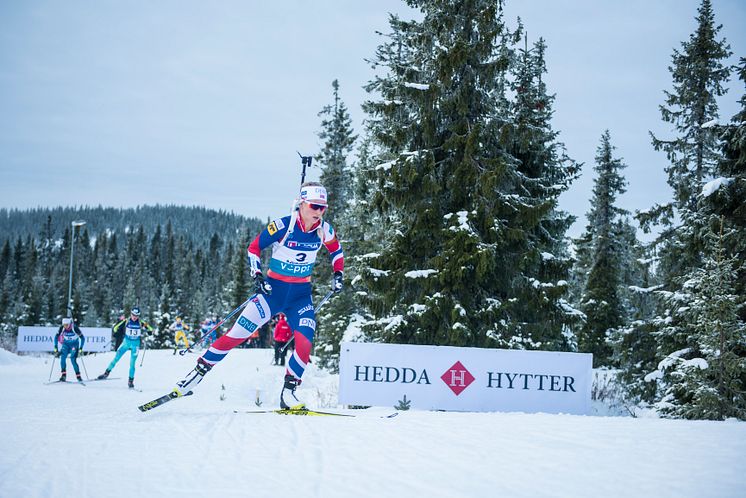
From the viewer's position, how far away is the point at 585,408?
8883mm

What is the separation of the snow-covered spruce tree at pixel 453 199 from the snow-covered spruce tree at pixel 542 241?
0.08 m

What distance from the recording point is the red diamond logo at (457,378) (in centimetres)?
893

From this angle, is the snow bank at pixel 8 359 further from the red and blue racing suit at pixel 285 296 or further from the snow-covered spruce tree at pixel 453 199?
the red and blue racing suit at pixel 285 296

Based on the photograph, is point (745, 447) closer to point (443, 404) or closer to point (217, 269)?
point (443, 404)

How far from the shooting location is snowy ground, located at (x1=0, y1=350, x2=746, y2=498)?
11.7ft

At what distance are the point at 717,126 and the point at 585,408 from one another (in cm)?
898

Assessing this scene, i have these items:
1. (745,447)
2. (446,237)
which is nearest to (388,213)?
(446,237)

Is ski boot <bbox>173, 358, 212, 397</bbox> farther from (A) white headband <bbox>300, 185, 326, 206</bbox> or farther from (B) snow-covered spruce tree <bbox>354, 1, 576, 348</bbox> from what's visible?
(B) snow-covered spruce tree <bbox>354, 1, 576, 348</bbox>

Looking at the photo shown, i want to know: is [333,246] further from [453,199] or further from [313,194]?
[453,199]

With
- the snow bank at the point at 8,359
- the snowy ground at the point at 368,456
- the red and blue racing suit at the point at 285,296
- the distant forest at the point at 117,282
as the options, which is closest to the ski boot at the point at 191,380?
the red and blue racing suit at the point at 285,296

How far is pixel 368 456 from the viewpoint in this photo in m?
4.40

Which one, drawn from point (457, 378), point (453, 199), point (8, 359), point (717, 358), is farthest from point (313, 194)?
point (8, 359)

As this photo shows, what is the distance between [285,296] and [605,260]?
1028 inches

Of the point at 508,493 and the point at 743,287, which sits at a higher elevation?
the point at 743,287
